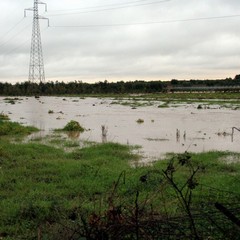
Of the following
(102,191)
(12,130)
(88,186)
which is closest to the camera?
(102,191)

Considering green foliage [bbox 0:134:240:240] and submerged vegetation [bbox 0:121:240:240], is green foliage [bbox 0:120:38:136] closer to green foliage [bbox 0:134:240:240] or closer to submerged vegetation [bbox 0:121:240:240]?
submerged vegetation [bbox 0:121:240:240]

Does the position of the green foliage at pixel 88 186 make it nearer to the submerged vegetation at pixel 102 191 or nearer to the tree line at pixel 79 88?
the submerged vegetation at pixel 102 191

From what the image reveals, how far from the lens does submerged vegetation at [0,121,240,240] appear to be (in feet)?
10.7

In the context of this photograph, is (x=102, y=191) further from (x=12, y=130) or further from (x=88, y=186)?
(x=12, y=130)

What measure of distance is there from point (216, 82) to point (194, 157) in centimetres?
11564

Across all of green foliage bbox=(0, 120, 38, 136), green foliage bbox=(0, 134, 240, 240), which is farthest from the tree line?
green foliage bbox=(0, 134, 240, 240)

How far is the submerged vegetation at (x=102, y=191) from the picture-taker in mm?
3254

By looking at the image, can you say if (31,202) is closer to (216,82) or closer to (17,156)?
(17,156)

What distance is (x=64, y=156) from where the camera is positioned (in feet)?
43.8

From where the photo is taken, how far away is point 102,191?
28.5ft

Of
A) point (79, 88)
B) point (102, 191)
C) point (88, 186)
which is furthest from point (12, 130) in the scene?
point (79, 88)

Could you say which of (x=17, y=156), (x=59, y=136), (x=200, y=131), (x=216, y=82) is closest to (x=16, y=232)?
(x=17, y=156)

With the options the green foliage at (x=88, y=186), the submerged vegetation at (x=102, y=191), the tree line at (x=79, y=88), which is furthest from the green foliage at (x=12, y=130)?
the tree line at (x=79, y=88)

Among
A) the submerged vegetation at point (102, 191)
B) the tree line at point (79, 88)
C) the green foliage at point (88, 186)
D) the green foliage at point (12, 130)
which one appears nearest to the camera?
the submerged vegetation at point (102, 191)
